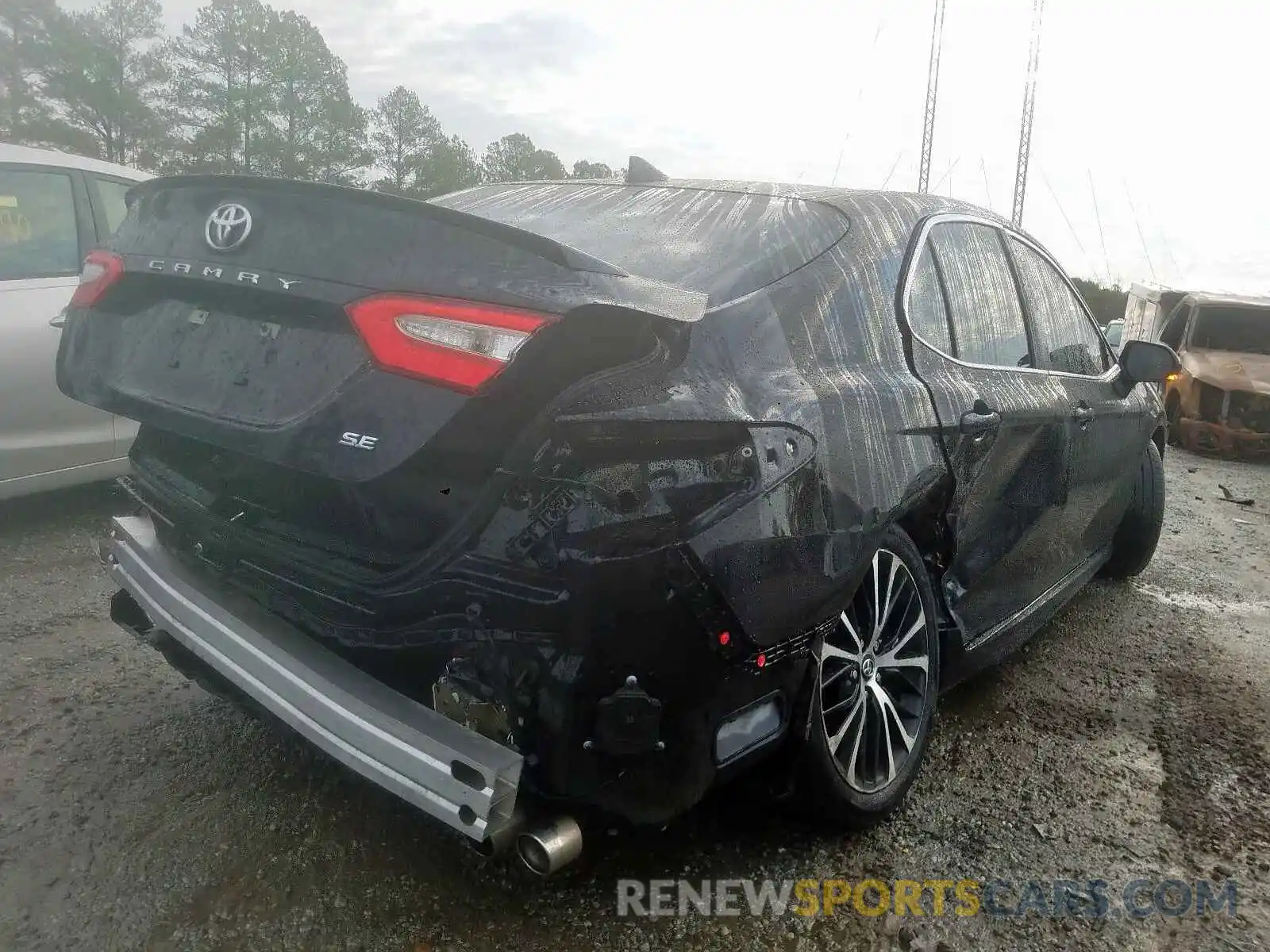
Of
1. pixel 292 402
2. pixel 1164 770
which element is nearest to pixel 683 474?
pixel 292 402

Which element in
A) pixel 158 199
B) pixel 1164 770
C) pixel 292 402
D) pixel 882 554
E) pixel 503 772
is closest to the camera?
pixel 503 772

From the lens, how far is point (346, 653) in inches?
77.4

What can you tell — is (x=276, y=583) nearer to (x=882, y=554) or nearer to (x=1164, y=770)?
(x=882, y=554)

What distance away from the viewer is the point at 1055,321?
3.61 m

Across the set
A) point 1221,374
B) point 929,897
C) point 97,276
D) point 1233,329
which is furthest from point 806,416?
point 1233,329

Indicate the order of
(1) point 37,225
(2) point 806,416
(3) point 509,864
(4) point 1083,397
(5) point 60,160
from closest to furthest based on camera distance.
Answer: (2) point 806,416 → (3) point 509,864 → (4) point 1083,397 → (1) point 37,225 → (5) point 60,160

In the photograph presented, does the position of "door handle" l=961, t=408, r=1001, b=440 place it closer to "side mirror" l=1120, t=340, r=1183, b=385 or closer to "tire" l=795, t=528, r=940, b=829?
"tire" l=795, t=528, r=940, b=829

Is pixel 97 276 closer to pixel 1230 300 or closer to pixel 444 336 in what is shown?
pixel 444 336

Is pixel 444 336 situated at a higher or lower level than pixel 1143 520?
higher

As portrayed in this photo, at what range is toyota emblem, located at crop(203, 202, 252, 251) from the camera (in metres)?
2.02

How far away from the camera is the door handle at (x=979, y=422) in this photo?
2646 mm

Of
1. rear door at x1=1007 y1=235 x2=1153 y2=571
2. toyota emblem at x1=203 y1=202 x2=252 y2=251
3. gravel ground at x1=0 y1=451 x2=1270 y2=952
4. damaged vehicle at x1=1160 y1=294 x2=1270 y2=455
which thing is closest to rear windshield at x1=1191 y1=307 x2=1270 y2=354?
damaged vehicle at x1=1160 y1=294 x2=1270 y2=455

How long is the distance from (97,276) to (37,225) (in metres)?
2.59

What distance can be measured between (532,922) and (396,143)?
38.9m
